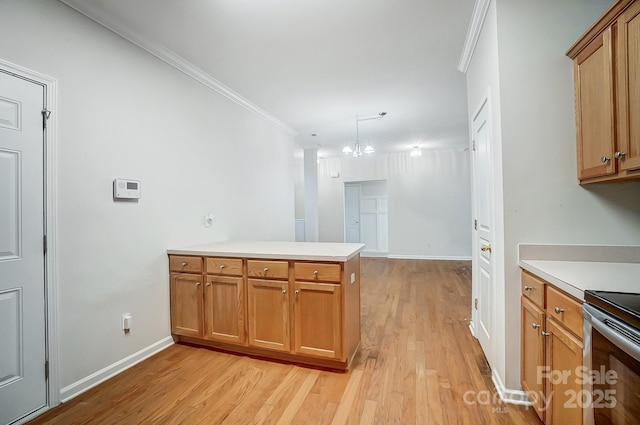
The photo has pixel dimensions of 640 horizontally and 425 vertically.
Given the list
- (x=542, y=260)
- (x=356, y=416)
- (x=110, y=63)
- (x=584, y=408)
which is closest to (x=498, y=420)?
(x=584, y=408)

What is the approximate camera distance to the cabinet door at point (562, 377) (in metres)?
1.18

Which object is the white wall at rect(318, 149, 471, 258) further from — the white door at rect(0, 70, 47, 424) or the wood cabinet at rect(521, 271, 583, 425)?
the white door at rect(0, 70, 47, 424)

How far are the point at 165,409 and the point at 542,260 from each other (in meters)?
2.45

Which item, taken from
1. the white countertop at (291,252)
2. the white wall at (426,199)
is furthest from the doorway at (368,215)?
the white countertop at (291,252)

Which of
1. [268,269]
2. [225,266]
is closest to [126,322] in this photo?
[225,266]

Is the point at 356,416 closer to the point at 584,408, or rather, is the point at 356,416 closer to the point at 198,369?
the point at 584,408

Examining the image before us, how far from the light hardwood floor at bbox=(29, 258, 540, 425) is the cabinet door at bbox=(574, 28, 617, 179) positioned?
4.74ft

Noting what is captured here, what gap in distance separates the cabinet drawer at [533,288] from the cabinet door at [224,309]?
6.49 ft

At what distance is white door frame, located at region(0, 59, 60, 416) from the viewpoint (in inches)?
69.2

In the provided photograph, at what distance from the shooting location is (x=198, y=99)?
2.98 meters

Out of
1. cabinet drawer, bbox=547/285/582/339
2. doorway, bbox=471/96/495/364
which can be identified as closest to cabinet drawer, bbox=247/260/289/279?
doorway, bbox=471/96/495/364

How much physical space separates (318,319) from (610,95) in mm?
2127

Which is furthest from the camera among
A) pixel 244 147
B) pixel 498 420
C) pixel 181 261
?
pixel 244 147

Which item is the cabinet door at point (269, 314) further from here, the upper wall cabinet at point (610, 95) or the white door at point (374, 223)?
the white door at point (374, 223)
